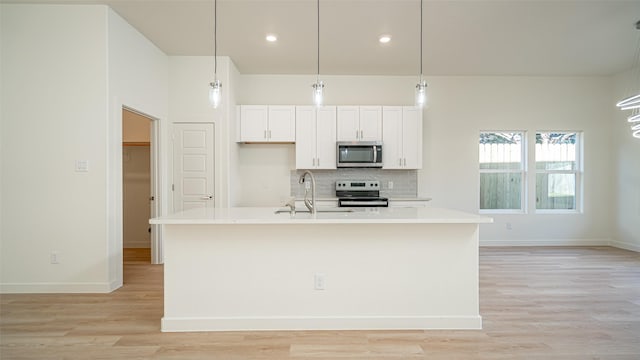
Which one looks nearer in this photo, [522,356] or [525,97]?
[522,356]

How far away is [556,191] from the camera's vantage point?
603cm

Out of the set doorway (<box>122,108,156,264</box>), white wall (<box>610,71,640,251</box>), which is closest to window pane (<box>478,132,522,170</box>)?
white wall (<box>610,71,640,251</box>)

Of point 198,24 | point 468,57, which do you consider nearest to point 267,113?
point 198,24

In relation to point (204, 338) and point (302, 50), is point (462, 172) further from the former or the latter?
point (204, 338)

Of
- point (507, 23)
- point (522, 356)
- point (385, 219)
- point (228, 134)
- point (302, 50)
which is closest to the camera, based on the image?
point (522, 356)

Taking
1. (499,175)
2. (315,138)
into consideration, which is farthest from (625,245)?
(315,138)

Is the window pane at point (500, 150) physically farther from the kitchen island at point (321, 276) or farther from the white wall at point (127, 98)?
the white wall at point (127, 98)

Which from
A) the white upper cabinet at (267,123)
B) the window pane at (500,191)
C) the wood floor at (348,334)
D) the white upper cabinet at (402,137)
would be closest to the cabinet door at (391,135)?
the white upper cabinet at (402,137)

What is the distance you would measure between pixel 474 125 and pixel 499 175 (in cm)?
96

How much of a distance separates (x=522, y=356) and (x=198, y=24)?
4.15m

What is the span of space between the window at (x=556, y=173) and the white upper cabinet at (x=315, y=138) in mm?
3541

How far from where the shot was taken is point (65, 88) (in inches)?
138

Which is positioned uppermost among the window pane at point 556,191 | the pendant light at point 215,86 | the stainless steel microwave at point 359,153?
the pendant light at point 215,86

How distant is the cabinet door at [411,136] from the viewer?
540 cm
